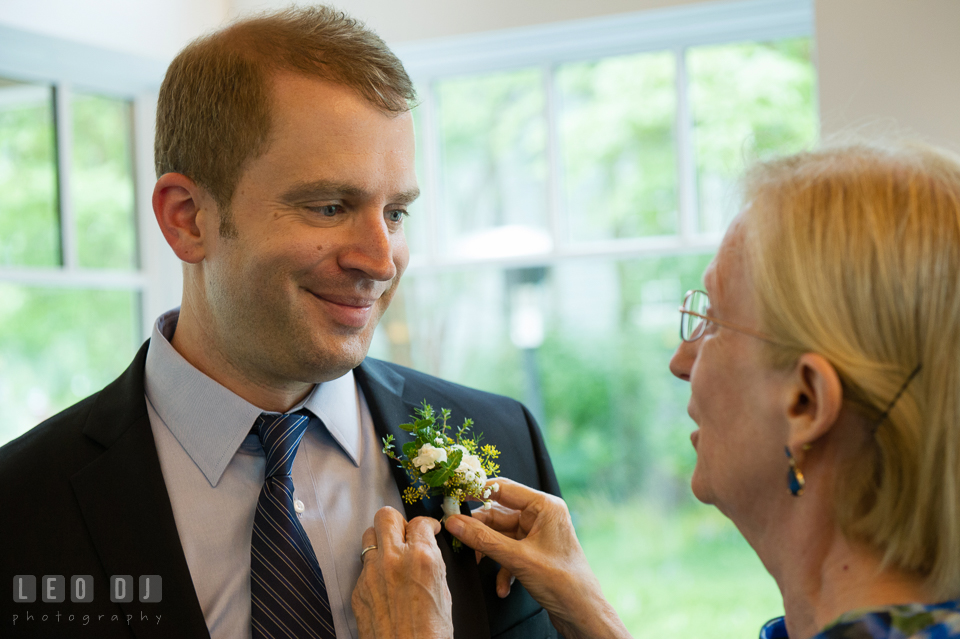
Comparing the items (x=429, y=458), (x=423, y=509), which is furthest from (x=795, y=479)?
(x=423, y=509)

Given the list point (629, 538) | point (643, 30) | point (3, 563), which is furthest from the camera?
point (629, 538)

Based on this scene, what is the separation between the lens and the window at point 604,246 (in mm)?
3432

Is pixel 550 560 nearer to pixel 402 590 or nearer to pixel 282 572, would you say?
pixel 402 590

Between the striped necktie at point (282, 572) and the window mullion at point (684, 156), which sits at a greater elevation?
the window mullion at point (684, 156)

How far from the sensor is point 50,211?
10.1 ft

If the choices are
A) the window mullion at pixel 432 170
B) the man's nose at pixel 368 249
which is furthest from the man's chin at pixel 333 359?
the window mullion at pixel 432 170

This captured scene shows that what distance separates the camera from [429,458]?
1.41m

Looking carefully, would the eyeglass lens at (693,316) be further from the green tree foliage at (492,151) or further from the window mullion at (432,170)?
the window mullion at (432,170)

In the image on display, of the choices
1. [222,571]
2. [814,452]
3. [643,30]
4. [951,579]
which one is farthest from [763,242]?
[643,30]

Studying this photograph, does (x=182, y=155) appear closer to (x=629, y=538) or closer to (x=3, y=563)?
(x=3, y=563)

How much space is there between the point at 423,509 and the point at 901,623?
0.86 m

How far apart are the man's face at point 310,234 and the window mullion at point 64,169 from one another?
80.1 inches

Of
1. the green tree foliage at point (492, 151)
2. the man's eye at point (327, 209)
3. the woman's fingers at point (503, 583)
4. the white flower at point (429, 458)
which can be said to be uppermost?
the green tree foliage at point (492, 151)

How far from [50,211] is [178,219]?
1.95 meters
